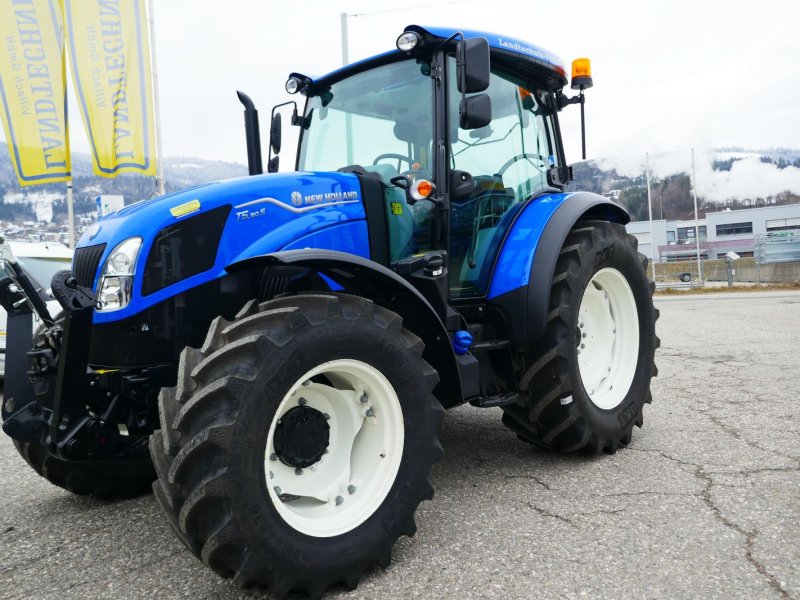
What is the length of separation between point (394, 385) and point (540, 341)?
4.13 ft

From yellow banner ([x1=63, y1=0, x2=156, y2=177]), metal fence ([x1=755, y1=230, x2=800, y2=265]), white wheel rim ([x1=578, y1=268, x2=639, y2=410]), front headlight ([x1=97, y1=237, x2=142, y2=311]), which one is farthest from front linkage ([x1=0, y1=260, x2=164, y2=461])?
metal fence ([x1=755, y1=230, x2=800, y2=265])

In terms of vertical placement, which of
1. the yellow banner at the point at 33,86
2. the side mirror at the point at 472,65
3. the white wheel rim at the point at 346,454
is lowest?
the white wheel rim at the point at 346,454

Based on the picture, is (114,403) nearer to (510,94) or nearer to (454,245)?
(454,245)

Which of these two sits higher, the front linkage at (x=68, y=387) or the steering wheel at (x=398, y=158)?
the steering wheel at (x=398, y=158)

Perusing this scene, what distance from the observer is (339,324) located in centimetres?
245

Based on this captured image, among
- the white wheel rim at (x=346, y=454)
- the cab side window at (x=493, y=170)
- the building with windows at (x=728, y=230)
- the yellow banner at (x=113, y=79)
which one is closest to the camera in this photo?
the white wheel rim at (x=346, y=454)

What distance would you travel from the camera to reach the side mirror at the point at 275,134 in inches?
163

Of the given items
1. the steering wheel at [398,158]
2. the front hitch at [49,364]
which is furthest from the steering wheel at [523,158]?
the front hitch at [49,364]

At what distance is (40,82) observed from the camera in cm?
1004

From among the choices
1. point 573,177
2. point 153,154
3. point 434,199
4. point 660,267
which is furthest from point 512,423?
point 660,267

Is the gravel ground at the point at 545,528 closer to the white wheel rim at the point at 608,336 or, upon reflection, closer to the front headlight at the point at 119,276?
the white wheel rim at the point at 608,336

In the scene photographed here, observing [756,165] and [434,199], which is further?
[756,165]

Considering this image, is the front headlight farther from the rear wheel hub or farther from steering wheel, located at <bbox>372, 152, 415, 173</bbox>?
steering wheel, located at <bbox>372, 152, 415, 173</bbox>

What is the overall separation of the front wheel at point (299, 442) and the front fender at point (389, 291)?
15 centimetres
